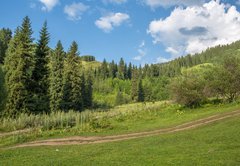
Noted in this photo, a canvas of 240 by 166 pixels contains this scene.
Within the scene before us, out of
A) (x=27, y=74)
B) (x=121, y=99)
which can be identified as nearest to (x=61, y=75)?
(x=27, y=74)

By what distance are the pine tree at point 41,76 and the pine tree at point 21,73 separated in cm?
112

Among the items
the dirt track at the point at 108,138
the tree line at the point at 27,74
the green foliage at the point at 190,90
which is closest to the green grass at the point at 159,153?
the dirt track at the point at 108,138

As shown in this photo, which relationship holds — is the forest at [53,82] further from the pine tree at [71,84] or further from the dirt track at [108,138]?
the dirt track at [108,138]

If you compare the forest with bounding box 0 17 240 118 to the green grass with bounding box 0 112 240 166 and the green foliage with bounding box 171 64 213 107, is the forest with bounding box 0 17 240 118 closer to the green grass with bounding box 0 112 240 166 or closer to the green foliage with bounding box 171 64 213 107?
the green foliage with bounding box 171 64 213 107

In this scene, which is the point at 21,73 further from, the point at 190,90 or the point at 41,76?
the point at 190,90

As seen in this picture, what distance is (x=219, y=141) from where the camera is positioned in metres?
18.6

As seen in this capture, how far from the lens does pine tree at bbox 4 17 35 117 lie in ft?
145

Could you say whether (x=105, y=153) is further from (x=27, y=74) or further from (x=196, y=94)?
(x=27, y=74)

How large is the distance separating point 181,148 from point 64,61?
56198 millimetres

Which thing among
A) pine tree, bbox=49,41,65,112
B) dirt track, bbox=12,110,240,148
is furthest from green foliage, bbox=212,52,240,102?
pine tree, bbox=49,41,65,112

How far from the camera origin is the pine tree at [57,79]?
60.9m

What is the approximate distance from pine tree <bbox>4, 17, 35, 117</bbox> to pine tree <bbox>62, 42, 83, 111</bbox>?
52.3ft

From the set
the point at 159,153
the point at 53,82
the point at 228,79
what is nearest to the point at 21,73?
the point at 53,82

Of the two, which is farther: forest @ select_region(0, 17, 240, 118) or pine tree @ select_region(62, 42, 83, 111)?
pine tree @ select_region(62, 42, 83, 111)
